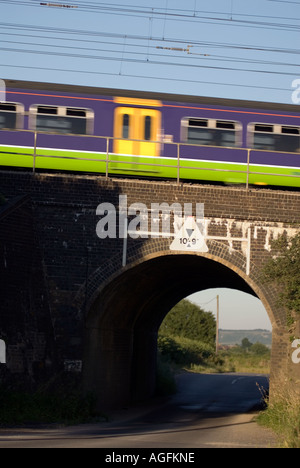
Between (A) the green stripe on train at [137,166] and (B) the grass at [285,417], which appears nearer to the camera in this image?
(B) the grass at [285,417]

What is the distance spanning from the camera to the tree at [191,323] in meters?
64.7

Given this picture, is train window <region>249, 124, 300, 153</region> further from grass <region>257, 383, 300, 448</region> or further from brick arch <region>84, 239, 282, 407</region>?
grass <region>257, 383, 300, 448</region>

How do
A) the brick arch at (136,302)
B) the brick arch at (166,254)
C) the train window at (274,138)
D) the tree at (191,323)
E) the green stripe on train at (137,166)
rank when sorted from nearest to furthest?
the brick arch at (166,254)
the brick arch at (136,302)
the green stripe on train at (137,166)
the train window at (274,138)
the tree at (191,323)

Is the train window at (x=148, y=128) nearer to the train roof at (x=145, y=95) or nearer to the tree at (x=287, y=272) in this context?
the train roof at (x=145, y=95)

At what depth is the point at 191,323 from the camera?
216 feet

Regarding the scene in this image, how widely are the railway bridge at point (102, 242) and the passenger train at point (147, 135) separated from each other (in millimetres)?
1563

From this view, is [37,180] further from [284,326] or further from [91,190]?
[284,326]

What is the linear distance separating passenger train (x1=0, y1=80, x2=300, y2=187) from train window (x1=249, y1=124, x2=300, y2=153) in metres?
0.03

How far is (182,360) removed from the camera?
46.2 m

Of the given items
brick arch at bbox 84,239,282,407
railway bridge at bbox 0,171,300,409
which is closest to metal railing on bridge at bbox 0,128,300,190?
railway bridge at bbox 0,171,300,409

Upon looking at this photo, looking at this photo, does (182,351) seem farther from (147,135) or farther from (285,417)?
(285,417)

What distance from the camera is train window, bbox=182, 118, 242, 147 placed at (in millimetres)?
21250

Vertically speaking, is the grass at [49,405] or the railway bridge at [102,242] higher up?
the railway bridge at [102,242]

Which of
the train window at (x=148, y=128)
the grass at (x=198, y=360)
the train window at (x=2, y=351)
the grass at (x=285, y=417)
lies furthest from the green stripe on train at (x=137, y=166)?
the grass at (x=198, y=360)
